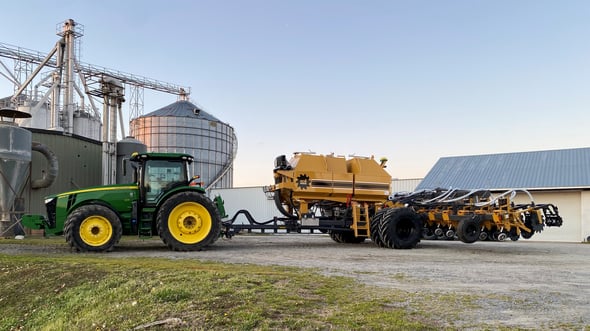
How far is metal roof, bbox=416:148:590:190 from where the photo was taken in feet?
87.6

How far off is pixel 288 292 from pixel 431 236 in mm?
14636

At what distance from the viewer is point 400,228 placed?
602 inches

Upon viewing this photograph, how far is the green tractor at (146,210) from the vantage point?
12383mm

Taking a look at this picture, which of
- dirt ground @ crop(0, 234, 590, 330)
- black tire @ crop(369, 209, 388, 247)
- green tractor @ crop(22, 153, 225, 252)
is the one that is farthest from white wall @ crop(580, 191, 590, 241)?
green tractor @ crop(22, 153, 225, 252)

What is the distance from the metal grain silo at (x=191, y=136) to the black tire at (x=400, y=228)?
86.5 feet

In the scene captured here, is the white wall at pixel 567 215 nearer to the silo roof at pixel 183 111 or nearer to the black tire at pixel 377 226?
the black tire at pixel 377 226

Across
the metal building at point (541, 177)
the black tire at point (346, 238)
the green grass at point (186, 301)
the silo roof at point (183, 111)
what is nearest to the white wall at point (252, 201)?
the silo roof at point (183, 111)

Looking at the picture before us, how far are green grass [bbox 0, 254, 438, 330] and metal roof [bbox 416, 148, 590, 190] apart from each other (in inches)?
900

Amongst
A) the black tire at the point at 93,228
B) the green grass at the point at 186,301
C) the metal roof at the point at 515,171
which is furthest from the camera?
the metal roof at the point at 515,171

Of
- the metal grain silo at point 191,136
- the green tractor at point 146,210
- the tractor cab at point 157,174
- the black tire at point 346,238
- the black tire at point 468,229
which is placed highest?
the metal grain silo at point 191,136

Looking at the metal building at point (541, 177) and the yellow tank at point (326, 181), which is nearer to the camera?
the yellow tank at point (326, 181)

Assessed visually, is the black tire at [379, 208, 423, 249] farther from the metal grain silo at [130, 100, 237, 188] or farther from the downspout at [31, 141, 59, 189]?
the metal grain silo at [130, 100, 237, 188]

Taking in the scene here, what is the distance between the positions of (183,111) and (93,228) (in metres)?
30.5

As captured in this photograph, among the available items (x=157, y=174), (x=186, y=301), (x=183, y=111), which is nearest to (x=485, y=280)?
(x=186, y=301)
